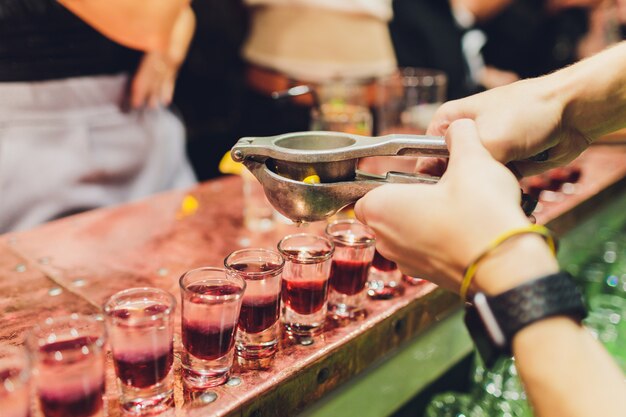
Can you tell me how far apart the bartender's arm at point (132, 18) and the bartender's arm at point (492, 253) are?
122 centimetres

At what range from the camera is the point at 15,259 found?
1.58 meters

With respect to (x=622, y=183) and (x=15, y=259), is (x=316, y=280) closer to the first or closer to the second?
(x=15, y=259)

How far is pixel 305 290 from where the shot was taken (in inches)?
49.2

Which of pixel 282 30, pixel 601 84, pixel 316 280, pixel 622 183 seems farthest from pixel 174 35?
pixel 622 183

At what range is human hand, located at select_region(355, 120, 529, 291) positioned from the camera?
896 millimetres

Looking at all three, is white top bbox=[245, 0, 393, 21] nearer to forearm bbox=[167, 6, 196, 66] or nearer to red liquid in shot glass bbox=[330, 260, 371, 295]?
forearm bbox=[167, 6, 196, 66]

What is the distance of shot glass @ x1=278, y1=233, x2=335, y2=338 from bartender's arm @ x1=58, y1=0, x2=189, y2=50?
3.41 feet

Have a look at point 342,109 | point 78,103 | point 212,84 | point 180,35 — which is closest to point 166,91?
point 180,35

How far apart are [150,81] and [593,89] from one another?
163 centimetres

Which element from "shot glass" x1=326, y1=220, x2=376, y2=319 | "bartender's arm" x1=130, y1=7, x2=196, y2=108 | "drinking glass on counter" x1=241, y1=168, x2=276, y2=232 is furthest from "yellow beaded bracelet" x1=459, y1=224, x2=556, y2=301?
"bartender's arm" x1=130, y1=7, x2=196, y2=108

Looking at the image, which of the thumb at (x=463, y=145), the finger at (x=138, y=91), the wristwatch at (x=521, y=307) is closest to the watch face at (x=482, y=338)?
the wristwatch at (x=521, y=307)

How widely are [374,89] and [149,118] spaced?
1346mm

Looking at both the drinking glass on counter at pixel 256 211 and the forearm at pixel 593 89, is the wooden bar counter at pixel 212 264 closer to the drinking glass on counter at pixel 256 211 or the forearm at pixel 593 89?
the drinking glass on counter at pixel 256 211

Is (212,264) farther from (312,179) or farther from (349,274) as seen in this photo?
(312,179)
